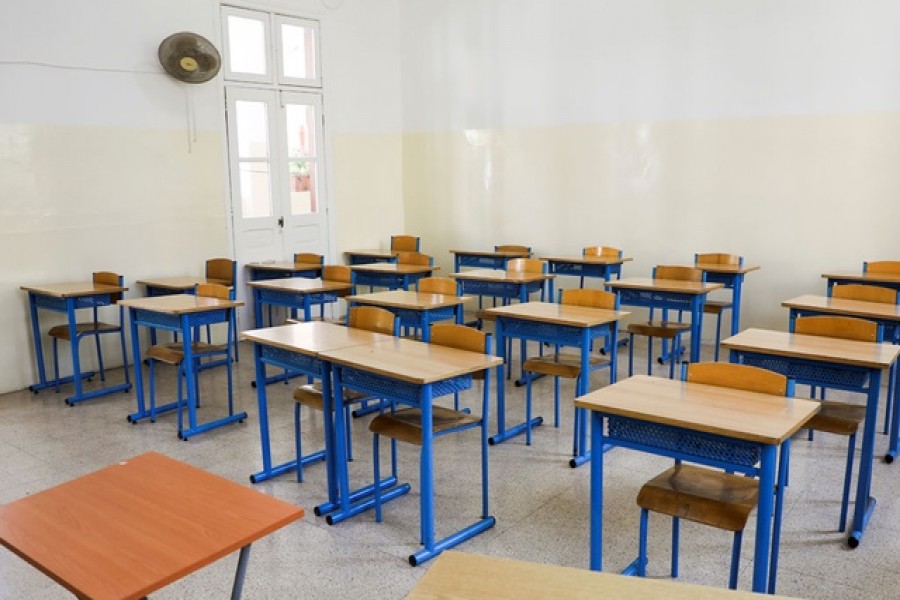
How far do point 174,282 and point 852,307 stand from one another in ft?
16.7

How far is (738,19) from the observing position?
20.1 ft

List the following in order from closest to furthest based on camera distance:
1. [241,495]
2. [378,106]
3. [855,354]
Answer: [241,495]
[855,354]
[378,106]

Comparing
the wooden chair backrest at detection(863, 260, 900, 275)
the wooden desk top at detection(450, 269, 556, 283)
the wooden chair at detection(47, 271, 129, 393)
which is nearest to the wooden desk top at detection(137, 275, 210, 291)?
the wooden chair at detection(47, 271, 129, 393)

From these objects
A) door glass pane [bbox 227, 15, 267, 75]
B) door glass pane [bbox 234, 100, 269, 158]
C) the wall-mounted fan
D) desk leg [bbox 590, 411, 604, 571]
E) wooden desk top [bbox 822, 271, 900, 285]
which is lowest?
desk leg [bbox 590, 411, 604, 571]

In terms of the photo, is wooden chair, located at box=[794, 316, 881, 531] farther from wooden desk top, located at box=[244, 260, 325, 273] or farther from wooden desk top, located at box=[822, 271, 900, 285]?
wooden desk top, located at box=[244, 260, 325, 273]

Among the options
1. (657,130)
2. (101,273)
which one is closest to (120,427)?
(101,273)

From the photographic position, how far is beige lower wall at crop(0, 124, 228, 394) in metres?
5.46

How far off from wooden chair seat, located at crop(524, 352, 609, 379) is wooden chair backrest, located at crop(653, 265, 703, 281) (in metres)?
1.48

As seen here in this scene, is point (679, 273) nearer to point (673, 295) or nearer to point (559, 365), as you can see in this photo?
point (673, 295)

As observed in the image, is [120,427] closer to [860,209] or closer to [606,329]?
[606,329]

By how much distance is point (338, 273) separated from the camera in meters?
5.57

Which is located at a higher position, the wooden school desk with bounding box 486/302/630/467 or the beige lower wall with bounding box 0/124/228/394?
the beige lower wall with bounding box 0/124/228/394

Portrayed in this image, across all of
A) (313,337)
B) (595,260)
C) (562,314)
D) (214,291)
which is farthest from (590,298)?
(214,291)

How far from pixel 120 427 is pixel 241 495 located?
341cm
